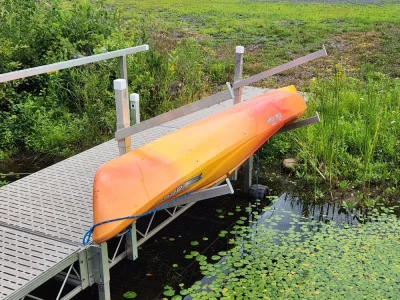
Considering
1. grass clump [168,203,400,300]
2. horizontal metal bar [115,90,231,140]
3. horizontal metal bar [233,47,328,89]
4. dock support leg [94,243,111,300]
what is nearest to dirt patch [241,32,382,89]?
horizontal metal bar [233,47,328,89]

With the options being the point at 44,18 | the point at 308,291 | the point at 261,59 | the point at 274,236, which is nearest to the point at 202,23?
the point at 261,59

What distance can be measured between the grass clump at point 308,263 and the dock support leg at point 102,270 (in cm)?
61

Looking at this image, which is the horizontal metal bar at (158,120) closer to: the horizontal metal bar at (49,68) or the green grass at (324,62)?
the horizontal metal bar at (49,68)

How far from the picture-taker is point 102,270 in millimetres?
3170

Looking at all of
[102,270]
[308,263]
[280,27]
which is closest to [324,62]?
[280,27]

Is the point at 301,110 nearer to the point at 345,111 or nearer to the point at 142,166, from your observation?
the point at 345,111

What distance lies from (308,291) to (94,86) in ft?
12.7

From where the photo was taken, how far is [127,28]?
337 inches

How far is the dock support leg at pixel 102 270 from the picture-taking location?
10.3 ft

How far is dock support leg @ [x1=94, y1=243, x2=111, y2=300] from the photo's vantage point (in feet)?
10.3

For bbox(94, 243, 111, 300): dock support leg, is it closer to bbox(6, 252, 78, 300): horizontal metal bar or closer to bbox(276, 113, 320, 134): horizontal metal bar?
bbox(6, 252, 78, 300): horizontal metal bar

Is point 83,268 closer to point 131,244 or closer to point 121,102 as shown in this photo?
point 131,244

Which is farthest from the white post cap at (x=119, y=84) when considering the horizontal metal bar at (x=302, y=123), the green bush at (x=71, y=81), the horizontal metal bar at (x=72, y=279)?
the green bush at (x=71, y=81)

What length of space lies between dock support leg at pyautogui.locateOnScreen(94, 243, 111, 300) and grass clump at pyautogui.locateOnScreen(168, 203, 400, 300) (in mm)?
614
